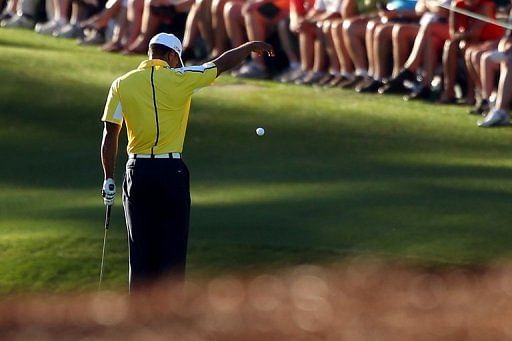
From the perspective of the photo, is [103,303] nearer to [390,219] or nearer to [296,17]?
[390,219]

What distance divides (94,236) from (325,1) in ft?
A: 26.5

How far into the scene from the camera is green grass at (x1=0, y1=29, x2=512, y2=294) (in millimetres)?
9992

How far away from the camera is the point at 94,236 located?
1049 cm

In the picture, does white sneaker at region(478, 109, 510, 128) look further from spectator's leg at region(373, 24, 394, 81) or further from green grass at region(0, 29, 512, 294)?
spectator's leg at region(373, 24, 394, 81)

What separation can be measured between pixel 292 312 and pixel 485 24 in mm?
12646

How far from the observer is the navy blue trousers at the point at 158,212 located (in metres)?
7.96

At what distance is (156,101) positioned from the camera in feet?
26.4

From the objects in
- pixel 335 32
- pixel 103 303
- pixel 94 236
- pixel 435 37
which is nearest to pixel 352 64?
pixel 335 32

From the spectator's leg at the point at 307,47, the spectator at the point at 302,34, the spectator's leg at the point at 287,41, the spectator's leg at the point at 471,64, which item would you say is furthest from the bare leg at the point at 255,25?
the spectator's leg at the point at 471,64

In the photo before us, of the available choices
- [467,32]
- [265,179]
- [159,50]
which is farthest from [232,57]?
[467,32]

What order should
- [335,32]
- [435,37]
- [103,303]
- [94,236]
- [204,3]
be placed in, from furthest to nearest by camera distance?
[204,3] → [335,32] → [435,37] → [94,236] → [103,303]

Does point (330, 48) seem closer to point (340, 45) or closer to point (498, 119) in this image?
point (340, 45)

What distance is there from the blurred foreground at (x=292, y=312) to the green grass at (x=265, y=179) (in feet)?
19.0

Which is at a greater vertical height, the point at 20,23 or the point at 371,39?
the point at 371,39
